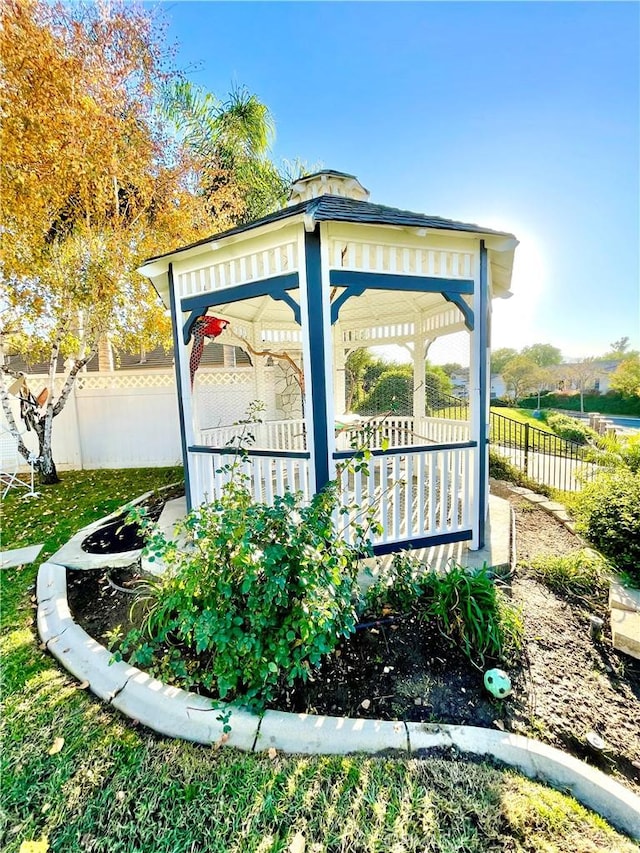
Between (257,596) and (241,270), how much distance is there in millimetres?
3090

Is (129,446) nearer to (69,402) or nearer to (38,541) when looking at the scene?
(69,402)

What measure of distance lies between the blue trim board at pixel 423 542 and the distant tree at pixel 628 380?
29598 millimetres

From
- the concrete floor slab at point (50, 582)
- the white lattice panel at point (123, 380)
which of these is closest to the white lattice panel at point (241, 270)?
the concrete floor slab at point (50, 582)

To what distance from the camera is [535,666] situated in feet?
8.15

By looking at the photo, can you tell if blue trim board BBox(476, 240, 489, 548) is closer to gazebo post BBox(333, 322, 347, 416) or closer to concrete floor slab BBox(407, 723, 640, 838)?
concrete floor slab BBox(407, 723, 640, 838)

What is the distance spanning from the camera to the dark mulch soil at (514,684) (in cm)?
206

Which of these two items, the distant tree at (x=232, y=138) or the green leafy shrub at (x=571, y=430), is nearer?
the distant tree at (x=232, y=138)

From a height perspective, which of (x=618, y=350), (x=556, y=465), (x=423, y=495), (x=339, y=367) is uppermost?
(x=618, y=350)

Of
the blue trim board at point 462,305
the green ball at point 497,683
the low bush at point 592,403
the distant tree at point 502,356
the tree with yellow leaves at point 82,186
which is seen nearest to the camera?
the green ball at point 497,683

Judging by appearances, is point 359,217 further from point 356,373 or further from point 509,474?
point 356,373

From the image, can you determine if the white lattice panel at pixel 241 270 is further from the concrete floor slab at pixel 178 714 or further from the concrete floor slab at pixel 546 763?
the concrete floor slab at pixel 546 763

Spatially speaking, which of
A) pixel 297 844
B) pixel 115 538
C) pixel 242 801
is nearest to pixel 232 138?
pixel 115 538

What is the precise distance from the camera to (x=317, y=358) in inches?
134

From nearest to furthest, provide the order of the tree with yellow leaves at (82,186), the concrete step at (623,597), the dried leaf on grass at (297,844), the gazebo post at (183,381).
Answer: the dried leaf on grass at (297,844) → the concrete step at (623,597) → the gazebo post at (183,381) → the tree with yellow leaves at (82,186)
